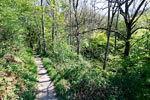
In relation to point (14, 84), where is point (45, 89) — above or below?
below

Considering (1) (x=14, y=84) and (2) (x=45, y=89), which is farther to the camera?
(2) (x=45, y=89)

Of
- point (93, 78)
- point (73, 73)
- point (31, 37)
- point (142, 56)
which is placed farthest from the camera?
point (31, 37)

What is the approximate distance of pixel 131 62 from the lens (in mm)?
2760

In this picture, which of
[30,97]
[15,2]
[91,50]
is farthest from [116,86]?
[15,2]

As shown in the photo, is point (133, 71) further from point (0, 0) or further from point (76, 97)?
point (0, 0)

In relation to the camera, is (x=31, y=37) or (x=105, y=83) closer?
(x=105, y=83)

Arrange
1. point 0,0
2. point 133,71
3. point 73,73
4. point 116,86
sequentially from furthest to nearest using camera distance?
1. point 0,0
2. point 73,73
3. point 116,86
4. point 133,71

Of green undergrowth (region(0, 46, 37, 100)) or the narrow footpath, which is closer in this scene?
green undergrowth (region(0, 46, 37, 100))

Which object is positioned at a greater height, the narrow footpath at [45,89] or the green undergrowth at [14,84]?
the green undergrowth at [14,84]

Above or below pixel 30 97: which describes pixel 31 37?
above

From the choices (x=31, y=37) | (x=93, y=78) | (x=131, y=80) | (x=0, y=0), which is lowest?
(x=93, y=78)

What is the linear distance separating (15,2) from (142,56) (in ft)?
36.2

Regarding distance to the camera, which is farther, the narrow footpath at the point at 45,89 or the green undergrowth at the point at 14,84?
the narrow footpath at the point at 45,89

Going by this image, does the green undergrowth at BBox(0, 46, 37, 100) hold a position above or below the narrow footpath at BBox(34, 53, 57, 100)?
above
